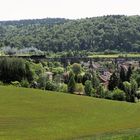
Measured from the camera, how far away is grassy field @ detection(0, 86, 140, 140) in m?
33.8

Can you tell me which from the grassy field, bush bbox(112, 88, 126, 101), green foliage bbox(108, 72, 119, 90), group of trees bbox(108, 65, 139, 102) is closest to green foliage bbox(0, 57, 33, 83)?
green foliage bbox(108, 72, 119, 90)

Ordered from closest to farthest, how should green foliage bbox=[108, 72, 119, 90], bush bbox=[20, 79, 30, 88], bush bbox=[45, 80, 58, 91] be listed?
1. bush bbox=[20, 79, 30, 88]
2. bush bbox=[45, 80, 58, 91]
3. green foliage bbox=[108, 72, 119, 90]

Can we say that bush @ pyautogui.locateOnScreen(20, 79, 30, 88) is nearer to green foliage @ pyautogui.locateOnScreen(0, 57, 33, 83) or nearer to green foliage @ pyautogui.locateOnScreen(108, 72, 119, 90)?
green foliage @ pyautogui.locateOnScreen(0, 57, 33, 83)

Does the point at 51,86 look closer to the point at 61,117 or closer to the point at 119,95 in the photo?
the point at 119,95

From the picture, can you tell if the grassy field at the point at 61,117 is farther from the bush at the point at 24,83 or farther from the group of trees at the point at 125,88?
the bush at the point at 24,83

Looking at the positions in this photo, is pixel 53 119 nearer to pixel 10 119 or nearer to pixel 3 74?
pixel 10 119

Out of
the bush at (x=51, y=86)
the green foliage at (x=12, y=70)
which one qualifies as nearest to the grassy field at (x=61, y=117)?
the green foliage at (x=12, y=70)

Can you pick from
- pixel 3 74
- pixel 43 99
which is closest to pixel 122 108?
pixel 43 99

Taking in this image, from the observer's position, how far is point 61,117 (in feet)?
140

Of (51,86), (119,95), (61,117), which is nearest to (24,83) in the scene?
(51,86)

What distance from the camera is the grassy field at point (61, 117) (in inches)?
1332

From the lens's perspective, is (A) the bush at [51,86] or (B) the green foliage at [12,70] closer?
(B) the green foliage at [12,70]

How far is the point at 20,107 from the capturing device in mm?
46844

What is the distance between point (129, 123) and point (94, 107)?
881 centimetres
